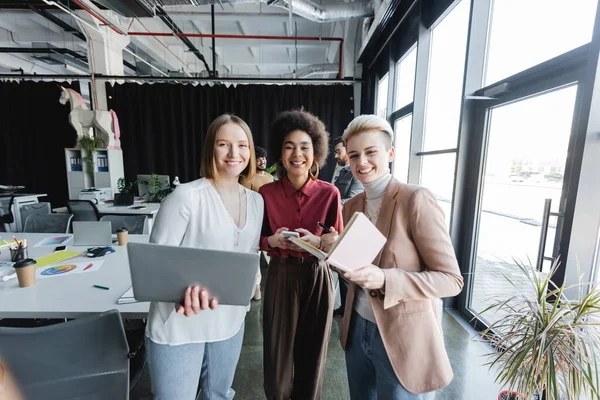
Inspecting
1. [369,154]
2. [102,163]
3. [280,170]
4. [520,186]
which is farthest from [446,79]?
[102,163]

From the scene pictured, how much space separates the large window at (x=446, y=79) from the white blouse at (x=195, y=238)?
2.29 metres

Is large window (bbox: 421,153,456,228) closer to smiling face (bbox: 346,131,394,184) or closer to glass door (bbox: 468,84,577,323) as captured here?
glass door (bbox: 468,84,577,323)

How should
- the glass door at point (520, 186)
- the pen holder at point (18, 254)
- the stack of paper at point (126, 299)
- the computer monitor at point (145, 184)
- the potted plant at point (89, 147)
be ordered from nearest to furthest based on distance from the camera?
the stack of paper at point (126, 299) < the glass door at point (520, 186) < the pen holder at point (18, 254) < the computer monitor at point (145, 184) < the potted plant at point (89, 147)

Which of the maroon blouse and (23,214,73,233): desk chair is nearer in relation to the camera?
the maroon blouse

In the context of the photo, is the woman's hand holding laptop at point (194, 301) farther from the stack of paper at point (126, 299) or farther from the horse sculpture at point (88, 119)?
the horse sculpture at point (88, 119)

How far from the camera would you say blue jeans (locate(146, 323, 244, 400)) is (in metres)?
1.03

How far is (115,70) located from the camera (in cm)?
558

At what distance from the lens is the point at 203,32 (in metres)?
6.10

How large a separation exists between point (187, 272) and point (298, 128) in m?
0.88

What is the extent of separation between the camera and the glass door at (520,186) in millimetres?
1556

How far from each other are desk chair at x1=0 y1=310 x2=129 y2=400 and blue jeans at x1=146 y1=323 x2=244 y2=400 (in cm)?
14

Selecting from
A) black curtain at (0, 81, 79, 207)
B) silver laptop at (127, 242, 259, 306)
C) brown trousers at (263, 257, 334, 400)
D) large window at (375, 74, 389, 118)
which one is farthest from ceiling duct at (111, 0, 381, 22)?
black curtain at (0, 81, 79, 207)

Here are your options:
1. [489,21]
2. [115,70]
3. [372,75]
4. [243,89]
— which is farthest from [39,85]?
[489,21]

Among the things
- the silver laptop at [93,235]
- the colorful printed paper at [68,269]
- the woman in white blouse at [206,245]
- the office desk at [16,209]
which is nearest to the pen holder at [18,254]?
the colorful printed paper at [68,269]
